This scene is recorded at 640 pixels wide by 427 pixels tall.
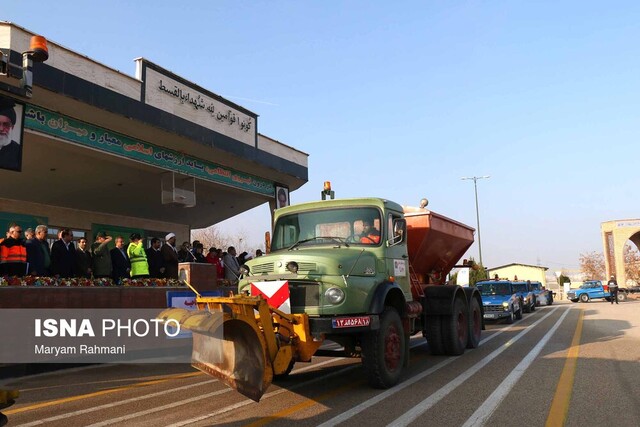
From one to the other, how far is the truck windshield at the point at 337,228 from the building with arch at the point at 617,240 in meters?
57.4

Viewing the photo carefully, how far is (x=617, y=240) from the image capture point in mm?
56594

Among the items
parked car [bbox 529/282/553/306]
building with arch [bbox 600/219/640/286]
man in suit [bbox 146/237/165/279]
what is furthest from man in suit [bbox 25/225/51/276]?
building with arch [bbox 600/219/640/286]

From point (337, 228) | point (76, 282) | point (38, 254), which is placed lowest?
point (76, 282)

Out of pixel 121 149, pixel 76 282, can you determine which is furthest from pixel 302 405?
pixel 121 149

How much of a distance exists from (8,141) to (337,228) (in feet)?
26.1

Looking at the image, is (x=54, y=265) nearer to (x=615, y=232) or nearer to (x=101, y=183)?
(x=101, y=183)

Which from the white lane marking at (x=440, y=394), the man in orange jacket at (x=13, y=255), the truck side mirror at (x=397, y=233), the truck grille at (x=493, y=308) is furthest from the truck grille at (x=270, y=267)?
the truck grille at (x=493, y=308)

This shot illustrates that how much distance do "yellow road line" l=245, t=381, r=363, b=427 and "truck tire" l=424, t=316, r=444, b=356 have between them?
2847 millimetres

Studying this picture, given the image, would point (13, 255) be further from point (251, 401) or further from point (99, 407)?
point (251, 401)

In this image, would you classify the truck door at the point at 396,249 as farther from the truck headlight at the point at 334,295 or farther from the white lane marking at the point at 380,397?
the white lane marking at the point at 380,397

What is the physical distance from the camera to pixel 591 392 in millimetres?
6301

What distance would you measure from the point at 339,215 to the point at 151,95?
29.2 ft

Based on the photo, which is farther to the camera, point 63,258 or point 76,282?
point 63,258

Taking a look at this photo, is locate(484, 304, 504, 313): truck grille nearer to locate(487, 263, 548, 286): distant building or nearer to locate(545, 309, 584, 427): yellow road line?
locate(545, 309, 584, 427): yellow road line
